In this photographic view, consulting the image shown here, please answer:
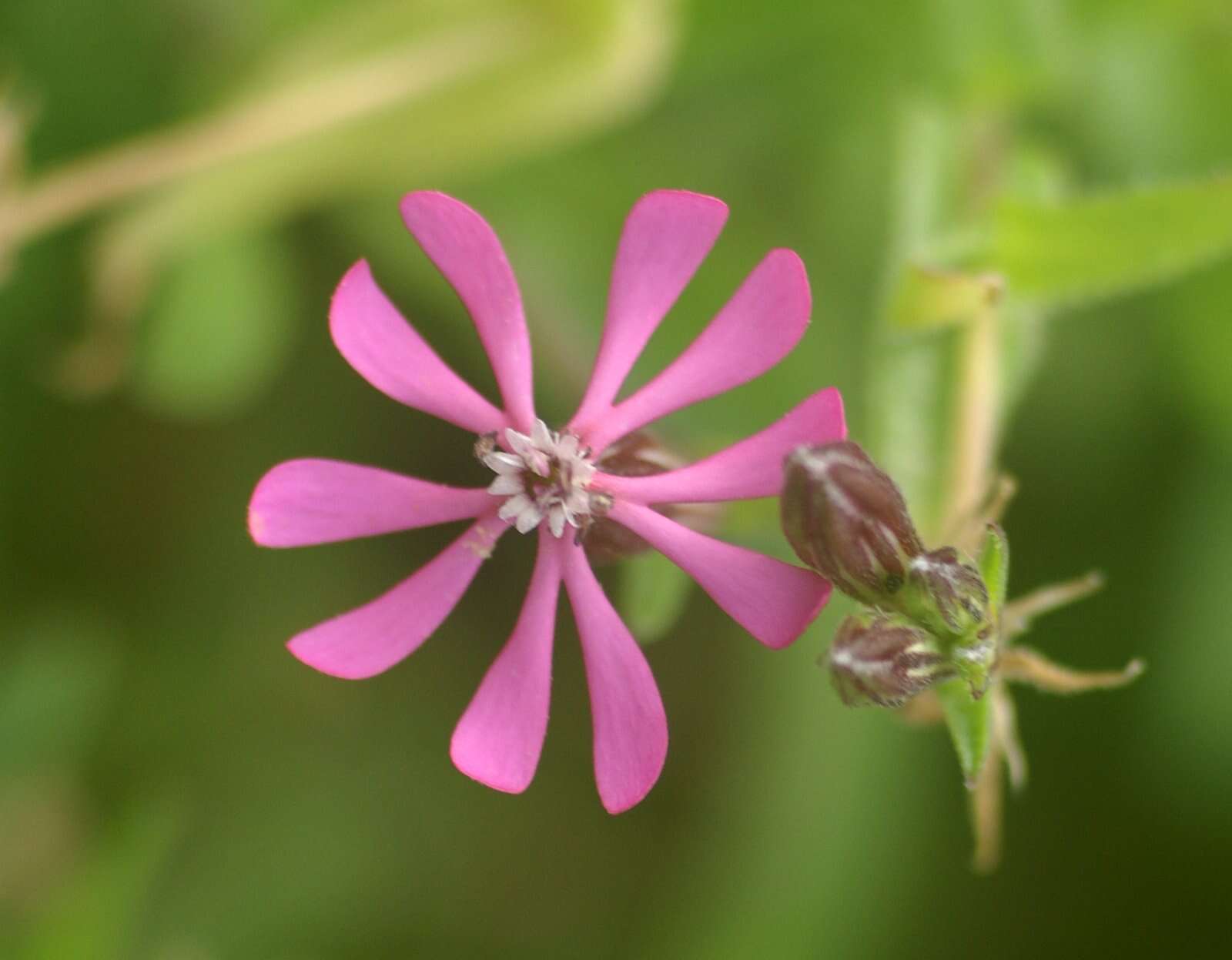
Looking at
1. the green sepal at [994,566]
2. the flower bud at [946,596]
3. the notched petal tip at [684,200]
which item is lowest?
the flower bud at [946,596]

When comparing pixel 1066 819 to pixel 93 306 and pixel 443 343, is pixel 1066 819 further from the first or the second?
pixel 93 306

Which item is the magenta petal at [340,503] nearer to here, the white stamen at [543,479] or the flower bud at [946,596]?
the white stamen at [543,479]

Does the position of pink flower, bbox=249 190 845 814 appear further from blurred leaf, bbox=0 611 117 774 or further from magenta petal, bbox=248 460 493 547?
blurred leaf, bbox=0 611 117 774

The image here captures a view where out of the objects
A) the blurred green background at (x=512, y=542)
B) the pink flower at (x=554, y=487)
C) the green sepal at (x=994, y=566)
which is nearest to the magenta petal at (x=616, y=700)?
the pink flower at (x=554, y=487)

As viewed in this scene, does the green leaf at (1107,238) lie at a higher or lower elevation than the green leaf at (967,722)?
higher

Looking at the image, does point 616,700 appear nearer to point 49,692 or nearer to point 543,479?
point 543,479

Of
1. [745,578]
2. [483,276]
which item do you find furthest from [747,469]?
[483,276]

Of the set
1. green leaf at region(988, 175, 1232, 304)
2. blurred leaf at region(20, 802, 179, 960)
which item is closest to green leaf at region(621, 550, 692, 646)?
green leaf at region(988, 175, 1232, 304)
